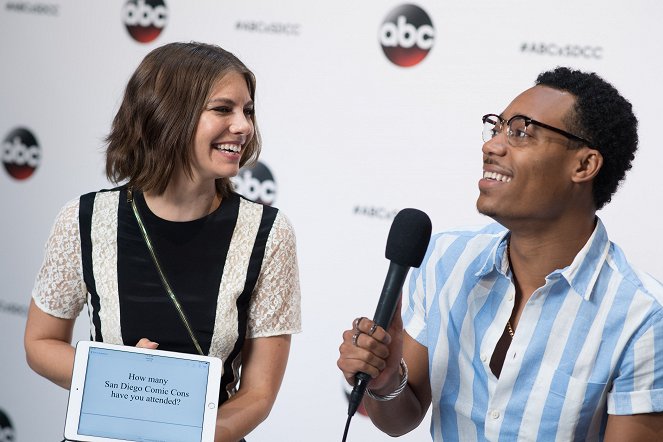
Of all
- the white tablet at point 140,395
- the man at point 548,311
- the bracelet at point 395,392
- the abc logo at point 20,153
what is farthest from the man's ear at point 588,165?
the abc logo at point 20,153

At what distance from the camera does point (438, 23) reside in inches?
107

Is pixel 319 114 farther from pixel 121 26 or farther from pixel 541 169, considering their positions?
pixel 541 169

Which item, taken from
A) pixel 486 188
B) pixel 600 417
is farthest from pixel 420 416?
pixel 486 188

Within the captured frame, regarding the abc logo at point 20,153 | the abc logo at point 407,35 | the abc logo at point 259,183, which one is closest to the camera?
the abc logo at point 407,35

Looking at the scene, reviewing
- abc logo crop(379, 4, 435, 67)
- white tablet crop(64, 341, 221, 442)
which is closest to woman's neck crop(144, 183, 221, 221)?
white tablet crop(64, 341, 221, 442)

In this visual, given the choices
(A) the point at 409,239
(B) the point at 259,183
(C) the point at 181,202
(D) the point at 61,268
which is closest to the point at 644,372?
(A) the point at 409,239

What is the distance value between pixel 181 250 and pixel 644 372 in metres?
0.96

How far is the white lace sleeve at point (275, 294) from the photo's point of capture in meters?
1.91

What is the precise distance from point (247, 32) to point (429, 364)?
1.61m

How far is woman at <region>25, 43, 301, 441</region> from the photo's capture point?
1881 mm

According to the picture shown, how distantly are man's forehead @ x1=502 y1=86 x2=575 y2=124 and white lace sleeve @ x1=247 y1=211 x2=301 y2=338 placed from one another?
0.55 metres

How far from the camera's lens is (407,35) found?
2.77 meters

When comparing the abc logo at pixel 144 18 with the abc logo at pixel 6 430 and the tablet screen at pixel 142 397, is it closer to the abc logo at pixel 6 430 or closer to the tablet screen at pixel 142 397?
the abc logo at pixel 6 430

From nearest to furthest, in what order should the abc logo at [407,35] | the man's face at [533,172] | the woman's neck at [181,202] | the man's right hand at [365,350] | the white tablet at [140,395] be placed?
the man's right hand at [365,350]
the white tablet at [140,395]
the man's face at [533,172]
the woman's neck at [181,202]
the abc logo at [407,35]
